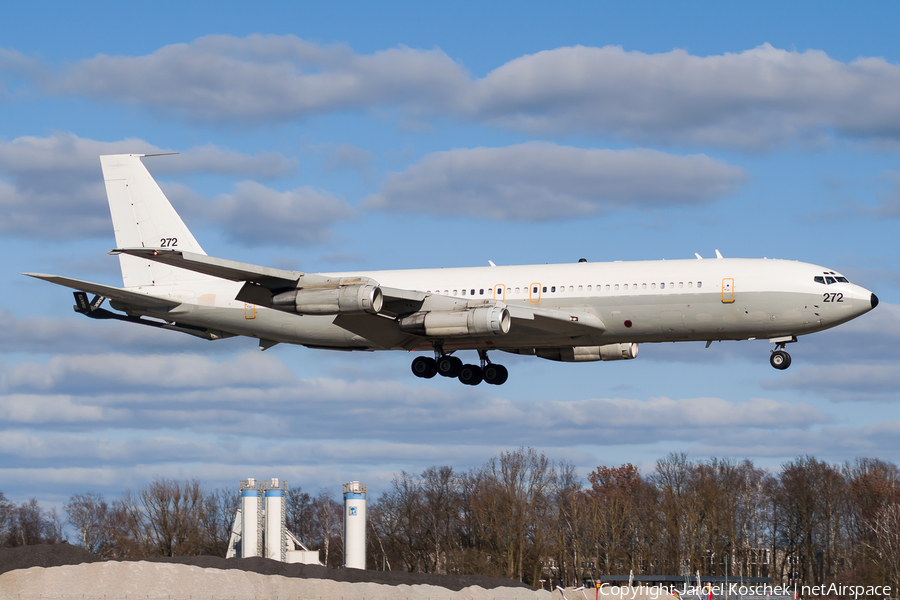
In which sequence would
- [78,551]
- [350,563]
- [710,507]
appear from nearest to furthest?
[78,551] → [350,563] → [710,507]

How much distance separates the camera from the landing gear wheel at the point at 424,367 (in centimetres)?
5547

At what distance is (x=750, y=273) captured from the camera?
47.5 metres

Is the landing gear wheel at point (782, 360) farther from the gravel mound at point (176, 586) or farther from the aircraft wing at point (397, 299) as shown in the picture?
the gravel mound at point (176, 586)

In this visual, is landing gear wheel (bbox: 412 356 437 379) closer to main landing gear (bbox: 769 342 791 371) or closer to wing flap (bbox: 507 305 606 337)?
wing flap (bbox: 507 305 606 337)

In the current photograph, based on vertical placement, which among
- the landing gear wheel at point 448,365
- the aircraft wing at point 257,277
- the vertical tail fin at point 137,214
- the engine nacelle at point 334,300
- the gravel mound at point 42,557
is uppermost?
the vertical tail fin at point 137,214

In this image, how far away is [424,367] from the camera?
55500mm

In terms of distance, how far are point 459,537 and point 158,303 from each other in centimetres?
5600

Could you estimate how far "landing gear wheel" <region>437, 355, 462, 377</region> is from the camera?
2157 inches

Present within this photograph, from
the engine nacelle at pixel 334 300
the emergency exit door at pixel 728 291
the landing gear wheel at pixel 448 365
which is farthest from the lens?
the landing gear wheel at pixel 448 365

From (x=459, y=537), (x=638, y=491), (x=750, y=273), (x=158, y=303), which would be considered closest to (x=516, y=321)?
(x=750, y=273)

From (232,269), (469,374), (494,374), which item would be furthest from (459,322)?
(232,269)

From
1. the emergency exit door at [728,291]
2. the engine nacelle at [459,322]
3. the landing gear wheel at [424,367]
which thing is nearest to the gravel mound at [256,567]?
the landing gear wheel at [424,367]

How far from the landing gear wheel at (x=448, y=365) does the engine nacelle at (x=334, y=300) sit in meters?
7.24

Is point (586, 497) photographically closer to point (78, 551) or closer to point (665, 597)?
point (665, 597)
